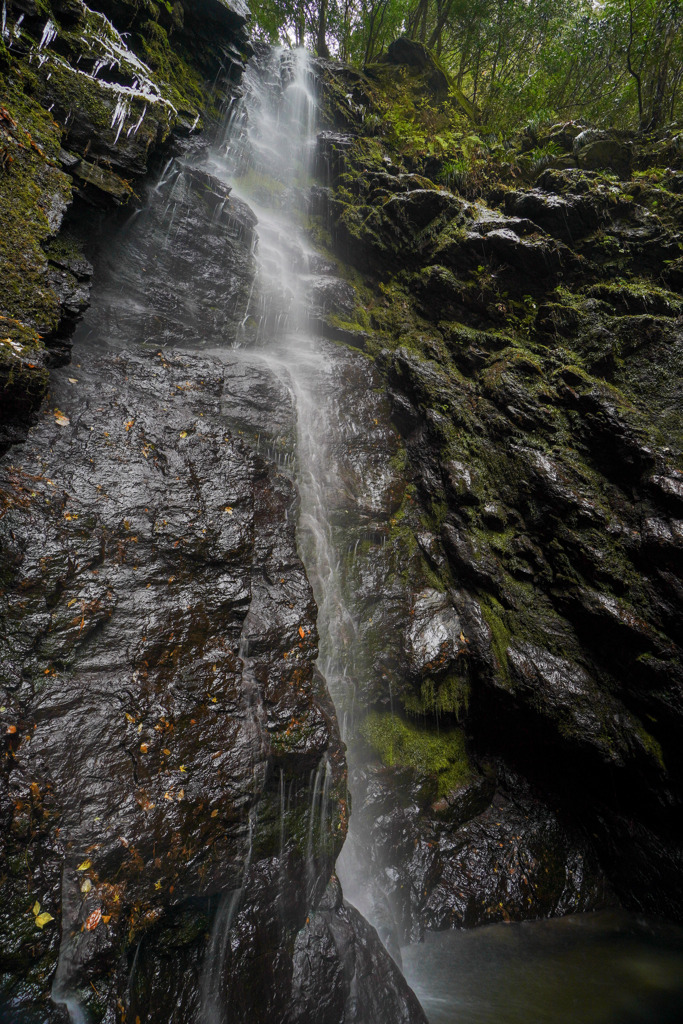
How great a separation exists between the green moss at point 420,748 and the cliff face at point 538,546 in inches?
1.0

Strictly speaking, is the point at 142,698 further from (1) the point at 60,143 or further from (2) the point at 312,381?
(1) the point at 60,143

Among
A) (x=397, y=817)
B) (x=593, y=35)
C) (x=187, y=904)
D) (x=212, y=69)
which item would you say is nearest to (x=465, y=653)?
(x=397, y=817)

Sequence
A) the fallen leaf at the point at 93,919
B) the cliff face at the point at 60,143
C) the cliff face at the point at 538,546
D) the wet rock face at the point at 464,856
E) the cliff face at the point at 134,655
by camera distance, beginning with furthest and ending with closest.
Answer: the cliff face at the point at 538,546
the wet rock face at the point at 464,856
the cliff face at the point at 60,143
the cliff face at the point at 134,655
the fallen leaf at the point at 93,919

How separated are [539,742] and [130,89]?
34.0 feet

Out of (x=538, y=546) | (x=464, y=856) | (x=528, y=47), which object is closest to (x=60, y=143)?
(x=538, y=546)

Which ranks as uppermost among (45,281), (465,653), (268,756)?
(45,281)

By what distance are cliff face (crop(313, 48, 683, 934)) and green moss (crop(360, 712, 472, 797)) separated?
25 mm

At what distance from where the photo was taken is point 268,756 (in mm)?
3482

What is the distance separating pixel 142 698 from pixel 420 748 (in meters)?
3.40

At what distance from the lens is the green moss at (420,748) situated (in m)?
4.86

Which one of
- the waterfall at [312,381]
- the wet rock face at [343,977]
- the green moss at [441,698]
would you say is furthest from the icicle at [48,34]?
the wet rock face at [343,977]

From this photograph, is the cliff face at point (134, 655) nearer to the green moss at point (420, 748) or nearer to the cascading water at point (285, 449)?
the cascading water at point (285, 449)

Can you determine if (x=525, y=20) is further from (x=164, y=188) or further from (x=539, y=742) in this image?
(x=539, y=742)

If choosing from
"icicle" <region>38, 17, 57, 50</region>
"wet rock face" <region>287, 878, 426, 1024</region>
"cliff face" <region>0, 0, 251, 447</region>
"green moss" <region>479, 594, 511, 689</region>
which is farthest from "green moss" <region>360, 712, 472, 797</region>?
"icicle" <region>38, 17, 57, 50</region>
